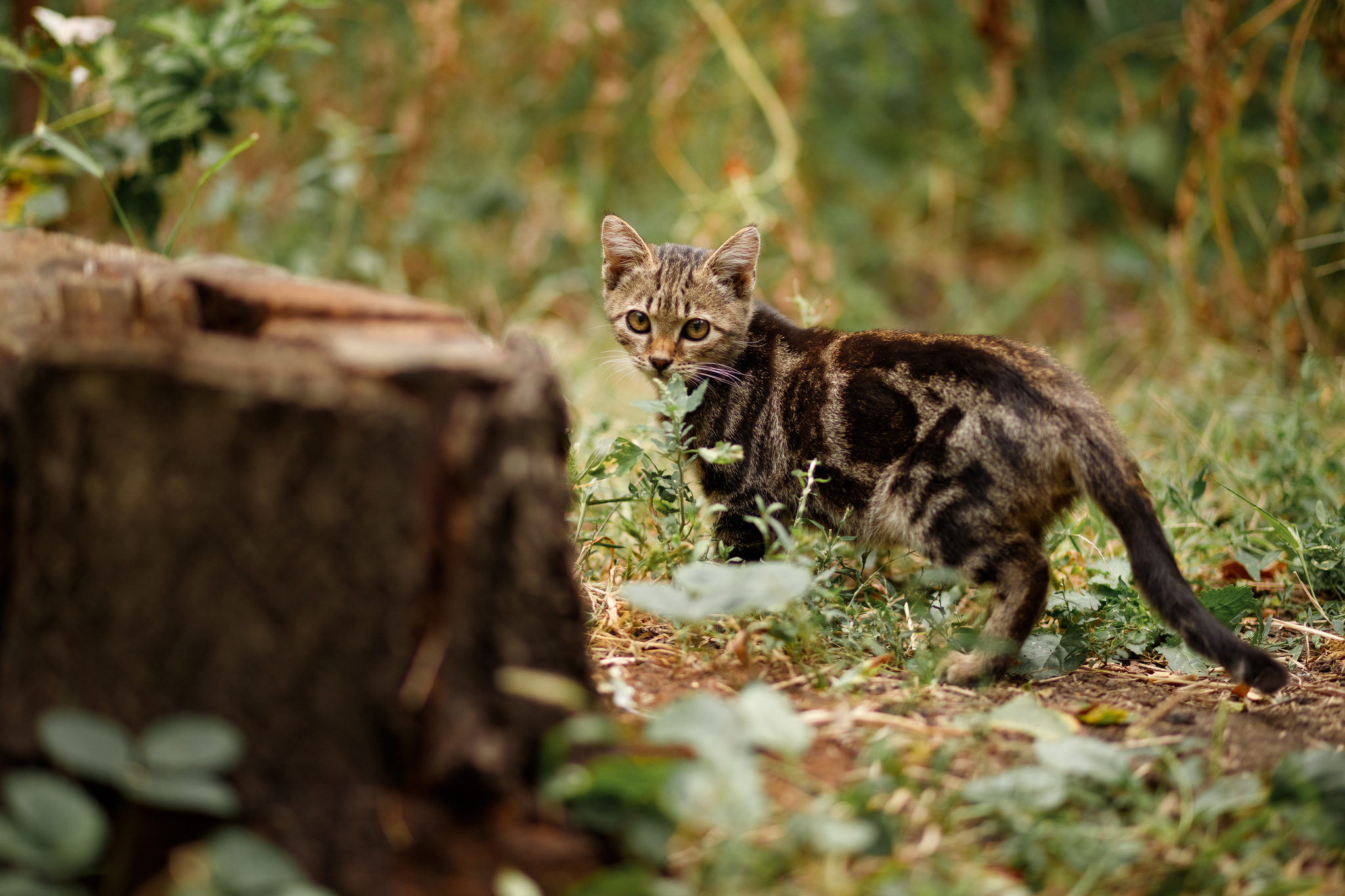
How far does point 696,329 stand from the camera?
3.35 m

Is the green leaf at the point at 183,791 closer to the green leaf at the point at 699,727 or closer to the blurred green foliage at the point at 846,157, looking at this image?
the green leaf at the point at 699,727

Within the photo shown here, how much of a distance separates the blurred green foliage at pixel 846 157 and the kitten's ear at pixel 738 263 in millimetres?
1557

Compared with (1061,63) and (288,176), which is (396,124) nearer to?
(288,176)

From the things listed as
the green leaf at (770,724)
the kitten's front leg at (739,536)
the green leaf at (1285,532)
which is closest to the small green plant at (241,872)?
the green leaf at (770,724)

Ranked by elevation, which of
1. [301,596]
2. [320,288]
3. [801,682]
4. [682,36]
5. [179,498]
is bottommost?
[801,682]

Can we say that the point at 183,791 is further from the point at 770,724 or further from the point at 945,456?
the point at 945,456

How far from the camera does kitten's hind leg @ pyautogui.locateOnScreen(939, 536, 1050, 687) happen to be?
2529 mm

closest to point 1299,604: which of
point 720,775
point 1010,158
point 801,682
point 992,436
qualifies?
point 992,436

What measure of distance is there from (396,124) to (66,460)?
4866 millimetres

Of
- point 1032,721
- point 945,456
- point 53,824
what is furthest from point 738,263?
point 53,824

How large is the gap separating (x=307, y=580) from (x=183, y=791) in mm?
305

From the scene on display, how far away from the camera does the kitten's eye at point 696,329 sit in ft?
10.9

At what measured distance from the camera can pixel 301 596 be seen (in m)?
1.44

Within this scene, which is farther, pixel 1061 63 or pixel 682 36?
pixel 1061 63
